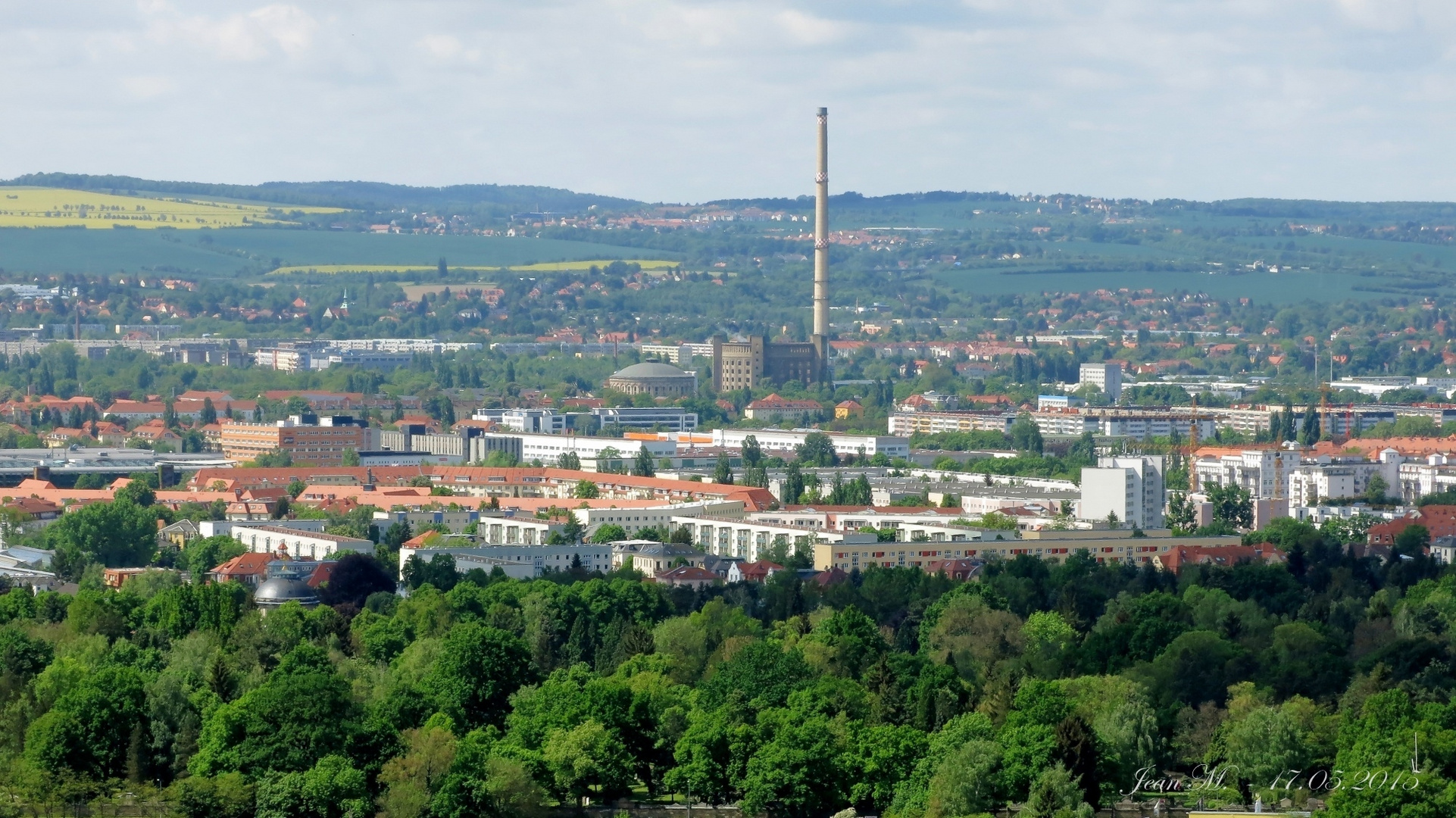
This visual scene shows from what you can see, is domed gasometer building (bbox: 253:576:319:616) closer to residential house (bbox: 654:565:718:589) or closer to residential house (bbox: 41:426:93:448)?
residential house (bbox: 654:565:718:589)

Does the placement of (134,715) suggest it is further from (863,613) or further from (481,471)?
(481,471)

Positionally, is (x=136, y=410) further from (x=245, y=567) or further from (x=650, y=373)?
(x=245, y=567)

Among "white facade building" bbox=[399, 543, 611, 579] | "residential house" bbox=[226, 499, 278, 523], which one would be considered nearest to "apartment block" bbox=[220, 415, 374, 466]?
"residential house" bbox=[226, 499, 278, 523]

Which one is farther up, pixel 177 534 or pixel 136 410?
pixel 177 534

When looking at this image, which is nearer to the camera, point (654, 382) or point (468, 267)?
point (654, 382)

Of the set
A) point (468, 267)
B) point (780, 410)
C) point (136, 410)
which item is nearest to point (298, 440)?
point (136, 410)

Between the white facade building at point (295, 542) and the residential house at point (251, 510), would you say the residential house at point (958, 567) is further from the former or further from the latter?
the residential house at point (251, 510)
